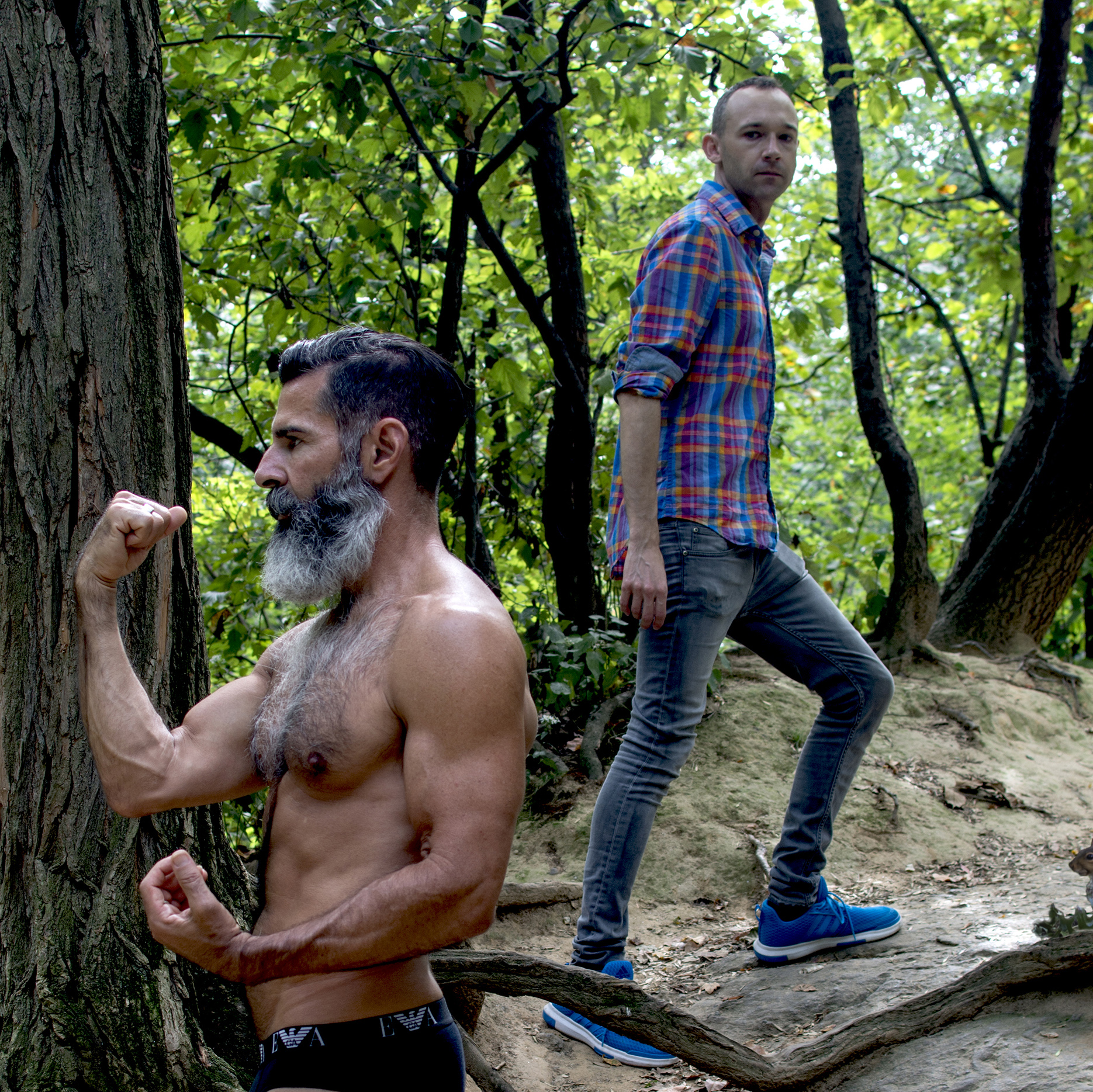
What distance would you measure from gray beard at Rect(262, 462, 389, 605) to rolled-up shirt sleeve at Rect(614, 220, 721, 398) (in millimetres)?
1204

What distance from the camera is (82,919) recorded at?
227 centimetres

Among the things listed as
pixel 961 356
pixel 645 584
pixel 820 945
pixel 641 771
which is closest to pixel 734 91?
pixel 645 584

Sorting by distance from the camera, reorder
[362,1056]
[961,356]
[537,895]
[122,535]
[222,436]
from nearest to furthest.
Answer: [362,1056] → [122,535] → [537,895] → [222,436] → [961,356]

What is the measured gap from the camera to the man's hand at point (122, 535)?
71.3 inches

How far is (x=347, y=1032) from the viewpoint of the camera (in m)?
1.71

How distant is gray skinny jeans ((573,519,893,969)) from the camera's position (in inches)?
115

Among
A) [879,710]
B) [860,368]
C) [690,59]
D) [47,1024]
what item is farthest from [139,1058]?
[860,368]

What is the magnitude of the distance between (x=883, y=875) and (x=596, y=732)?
4.98 feet

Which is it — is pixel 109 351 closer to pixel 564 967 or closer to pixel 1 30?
pixel 1 30

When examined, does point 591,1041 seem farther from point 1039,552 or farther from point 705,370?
point 1039,552

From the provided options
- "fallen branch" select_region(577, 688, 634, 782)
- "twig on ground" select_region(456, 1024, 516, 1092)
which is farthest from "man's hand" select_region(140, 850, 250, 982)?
"fallen branch" select_region(577, 688, 634, 782)

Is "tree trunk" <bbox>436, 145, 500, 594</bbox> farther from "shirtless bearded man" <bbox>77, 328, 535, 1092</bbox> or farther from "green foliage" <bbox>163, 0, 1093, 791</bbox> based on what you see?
"shirtless bearded man" <bbox>77, 328, 535, 1092</bbox>

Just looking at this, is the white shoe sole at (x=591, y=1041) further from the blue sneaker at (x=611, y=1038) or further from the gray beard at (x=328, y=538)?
the gray beard at (x=328, y=538)

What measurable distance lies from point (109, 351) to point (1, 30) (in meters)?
0.72
